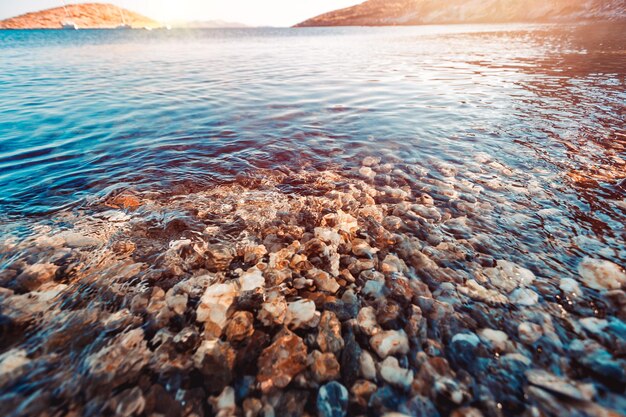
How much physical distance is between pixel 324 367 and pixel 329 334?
253mm

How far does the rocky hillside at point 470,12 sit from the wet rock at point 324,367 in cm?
9776

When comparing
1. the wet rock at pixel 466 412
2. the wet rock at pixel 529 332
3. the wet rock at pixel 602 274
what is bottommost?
the wet rock at pixel 466 412

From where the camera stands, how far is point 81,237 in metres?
3.12

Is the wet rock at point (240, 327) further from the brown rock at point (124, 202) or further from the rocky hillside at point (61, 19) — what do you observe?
the rocky hillside at point (61, 19)

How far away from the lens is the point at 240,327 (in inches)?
83.4

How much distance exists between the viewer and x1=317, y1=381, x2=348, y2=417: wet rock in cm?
164

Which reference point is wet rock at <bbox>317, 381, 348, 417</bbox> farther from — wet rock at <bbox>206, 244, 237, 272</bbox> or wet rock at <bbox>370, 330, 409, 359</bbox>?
wet rock at <bbox>206, 244, 237, 272</bbox>

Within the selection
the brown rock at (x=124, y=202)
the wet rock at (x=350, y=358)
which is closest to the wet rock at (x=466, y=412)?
the wet rock at (x=350, y=358)

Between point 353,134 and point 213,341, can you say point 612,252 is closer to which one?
point 213,341

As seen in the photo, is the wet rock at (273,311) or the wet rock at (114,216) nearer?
the wet rock at (273,311)

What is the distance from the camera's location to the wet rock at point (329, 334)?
2.00 metres

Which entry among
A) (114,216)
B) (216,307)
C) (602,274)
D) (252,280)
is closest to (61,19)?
(114,216)

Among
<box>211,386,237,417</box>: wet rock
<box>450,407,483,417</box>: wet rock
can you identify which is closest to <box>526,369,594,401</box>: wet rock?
<box>450,407,483,417</box>: wet rock

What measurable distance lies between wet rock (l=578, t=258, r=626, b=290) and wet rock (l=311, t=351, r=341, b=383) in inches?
91.8
